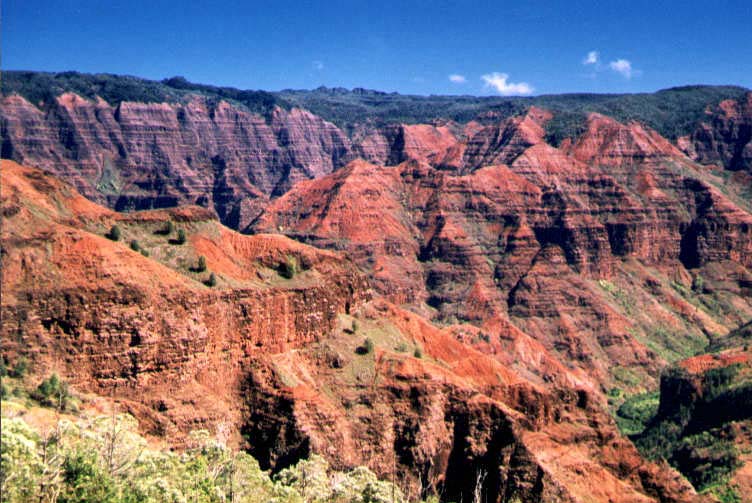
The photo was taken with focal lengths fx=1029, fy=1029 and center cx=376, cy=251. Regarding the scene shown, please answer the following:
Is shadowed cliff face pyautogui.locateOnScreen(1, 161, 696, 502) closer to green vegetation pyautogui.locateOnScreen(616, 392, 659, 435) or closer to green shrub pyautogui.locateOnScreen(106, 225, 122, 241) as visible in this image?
green shrub pyautogui.locateOnScreen(106, 225, 122, 241)

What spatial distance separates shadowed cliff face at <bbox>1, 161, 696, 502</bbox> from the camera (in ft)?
257

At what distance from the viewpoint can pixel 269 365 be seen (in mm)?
89562

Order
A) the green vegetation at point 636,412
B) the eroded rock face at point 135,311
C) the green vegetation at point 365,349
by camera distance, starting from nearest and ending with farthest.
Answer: the eroded rock face at point 135,311, the green vegetation at point 365,349, the green vegetation at point 636,412

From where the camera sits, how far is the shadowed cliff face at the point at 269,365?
7838 centimetres

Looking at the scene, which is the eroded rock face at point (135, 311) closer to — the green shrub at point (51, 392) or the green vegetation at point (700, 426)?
the green shrub at point (51, 392)

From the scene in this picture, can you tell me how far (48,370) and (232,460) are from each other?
19140mm

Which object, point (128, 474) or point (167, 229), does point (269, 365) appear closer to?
point (167, 229)

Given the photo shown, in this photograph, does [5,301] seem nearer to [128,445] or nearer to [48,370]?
[48,370]

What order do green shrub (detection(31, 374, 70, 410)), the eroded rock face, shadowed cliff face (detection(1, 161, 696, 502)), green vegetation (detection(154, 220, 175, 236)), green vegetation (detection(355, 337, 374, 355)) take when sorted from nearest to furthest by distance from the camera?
green shrub (detection(31, 374, 70, 410)) → the eroded rock face → shadowed cliff face (detection(1, 161, 696, 502)) → green vegetation (detection(154, 220, 175, 236)) → green vegetation (detection(355, 337, 374, 355))

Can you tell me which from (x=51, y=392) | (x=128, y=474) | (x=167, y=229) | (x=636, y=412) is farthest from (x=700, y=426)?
(x=128, y=474)

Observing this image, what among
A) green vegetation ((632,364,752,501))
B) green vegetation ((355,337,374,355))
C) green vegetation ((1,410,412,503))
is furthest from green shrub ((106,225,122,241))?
Result: green vegetation ((632,364,752,501))

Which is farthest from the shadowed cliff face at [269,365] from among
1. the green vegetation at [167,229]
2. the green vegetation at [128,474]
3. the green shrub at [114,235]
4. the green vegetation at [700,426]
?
the green vegetation at [700,426]

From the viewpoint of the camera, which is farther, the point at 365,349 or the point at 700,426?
the point at 700,426

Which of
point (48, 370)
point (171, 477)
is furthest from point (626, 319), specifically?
point (171, 477)
